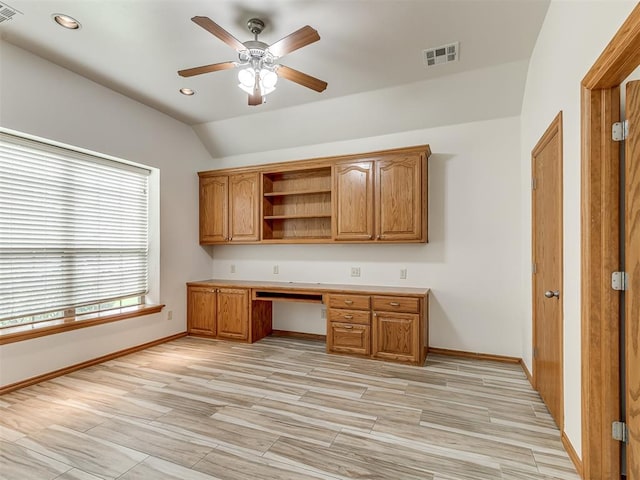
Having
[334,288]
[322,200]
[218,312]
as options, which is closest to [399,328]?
[334,288]

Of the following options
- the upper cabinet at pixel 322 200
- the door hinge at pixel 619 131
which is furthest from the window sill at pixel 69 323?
the door hinge at pixel 619 131

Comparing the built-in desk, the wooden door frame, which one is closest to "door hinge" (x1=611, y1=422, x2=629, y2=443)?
the wooden door frame

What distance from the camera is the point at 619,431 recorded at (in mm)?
1666

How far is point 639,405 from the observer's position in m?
1.53

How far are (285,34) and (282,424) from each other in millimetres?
3116

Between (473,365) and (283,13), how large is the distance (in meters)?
3.80

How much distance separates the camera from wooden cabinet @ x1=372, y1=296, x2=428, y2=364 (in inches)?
136

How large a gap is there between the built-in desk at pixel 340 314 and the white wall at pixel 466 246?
10.9 inches

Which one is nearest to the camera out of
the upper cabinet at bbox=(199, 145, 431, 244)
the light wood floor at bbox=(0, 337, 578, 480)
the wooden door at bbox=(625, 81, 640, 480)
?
the wooden door at bbox=(625, 81, 640, 480)

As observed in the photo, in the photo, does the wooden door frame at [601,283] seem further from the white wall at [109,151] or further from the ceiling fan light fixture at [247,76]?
the white wall at [109,151]

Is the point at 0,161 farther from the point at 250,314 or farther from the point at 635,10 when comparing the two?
the point at 635,10

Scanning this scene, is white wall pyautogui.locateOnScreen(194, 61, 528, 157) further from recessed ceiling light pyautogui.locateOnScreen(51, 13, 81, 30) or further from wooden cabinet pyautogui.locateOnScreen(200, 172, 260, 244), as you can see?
recessed ceiling light pyautogui.locateOnScreen(51, 13, 81, 30)

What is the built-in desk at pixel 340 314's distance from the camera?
3.51m

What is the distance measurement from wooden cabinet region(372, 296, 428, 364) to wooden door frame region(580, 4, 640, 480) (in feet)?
5.78
